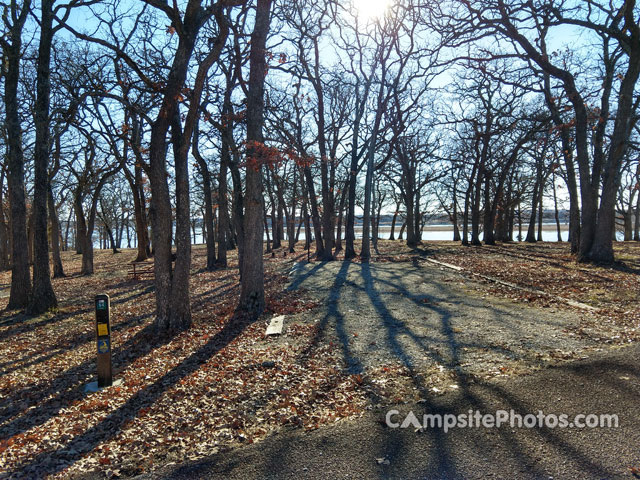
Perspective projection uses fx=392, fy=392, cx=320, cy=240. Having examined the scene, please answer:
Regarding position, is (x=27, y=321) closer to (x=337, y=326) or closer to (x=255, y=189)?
(x=255, y=189)

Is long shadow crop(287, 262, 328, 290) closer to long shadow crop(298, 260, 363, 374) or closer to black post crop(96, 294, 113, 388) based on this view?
long shadow crop(298, 260, 363, 374)

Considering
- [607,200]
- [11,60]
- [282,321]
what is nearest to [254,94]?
[282,321]

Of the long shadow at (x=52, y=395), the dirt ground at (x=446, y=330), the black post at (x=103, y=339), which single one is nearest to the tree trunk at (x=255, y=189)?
the dirt ground at (x=446, y=330)

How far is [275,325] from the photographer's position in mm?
7730

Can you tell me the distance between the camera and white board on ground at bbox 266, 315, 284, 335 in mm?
7234

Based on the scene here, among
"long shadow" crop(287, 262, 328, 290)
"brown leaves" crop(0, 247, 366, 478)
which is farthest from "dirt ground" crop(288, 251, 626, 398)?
"long shadow" crop(287, 262, 328, 290)

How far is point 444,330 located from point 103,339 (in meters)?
5.11

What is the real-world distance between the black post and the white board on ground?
2736mm

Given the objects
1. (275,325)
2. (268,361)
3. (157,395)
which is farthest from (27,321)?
(268,361)

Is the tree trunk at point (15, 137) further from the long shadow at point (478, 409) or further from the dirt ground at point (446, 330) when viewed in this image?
the long shadow at point (478, 409)

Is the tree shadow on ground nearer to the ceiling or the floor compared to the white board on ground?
nearer to the ceiling

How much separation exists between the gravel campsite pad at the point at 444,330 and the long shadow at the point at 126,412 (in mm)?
2029

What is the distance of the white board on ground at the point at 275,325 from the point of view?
723 centimetres

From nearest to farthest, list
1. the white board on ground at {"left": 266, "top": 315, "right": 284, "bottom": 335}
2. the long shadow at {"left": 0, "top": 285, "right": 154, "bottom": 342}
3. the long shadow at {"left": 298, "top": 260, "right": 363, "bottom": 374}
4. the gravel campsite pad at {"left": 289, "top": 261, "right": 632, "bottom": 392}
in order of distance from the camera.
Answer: the gravel campsite pad at {"left": 289, "top": 261, "right": 632, "bottom": 392}, the long shadow at {"left": 298, "top": 260, "right": 363, "bottom": 374}, the white board on ground at {"left": 266, "top": 315, "right": 284, "bottom": 335}, the long shadow at {"left": 0, "top": 285, "right": 154, "bottom": 342}
